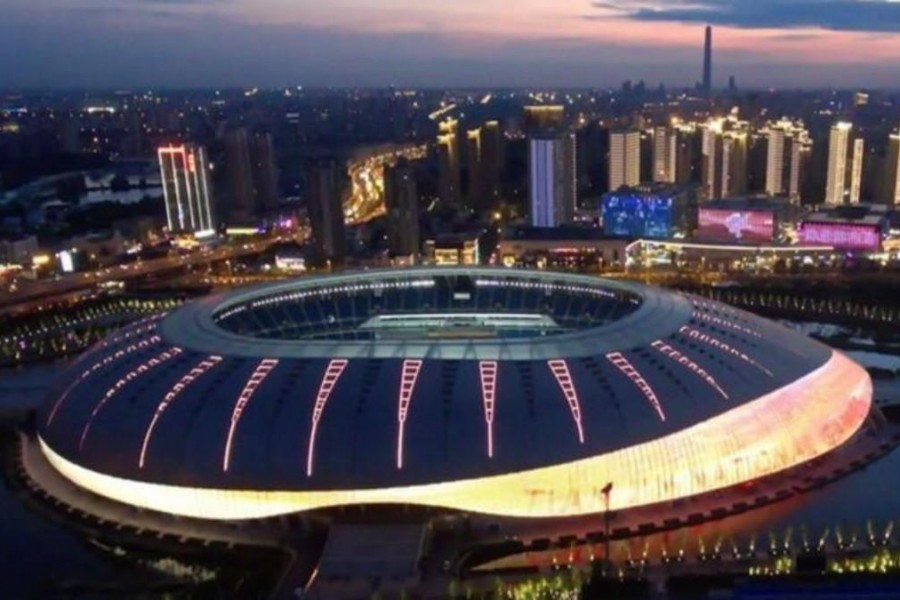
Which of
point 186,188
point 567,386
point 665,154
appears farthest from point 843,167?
point 567,386

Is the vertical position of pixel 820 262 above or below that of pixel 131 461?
below

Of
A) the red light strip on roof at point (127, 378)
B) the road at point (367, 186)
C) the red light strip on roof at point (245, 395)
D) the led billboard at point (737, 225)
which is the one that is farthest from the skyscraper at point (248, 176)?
the red light strip on roof at point (245, 395)

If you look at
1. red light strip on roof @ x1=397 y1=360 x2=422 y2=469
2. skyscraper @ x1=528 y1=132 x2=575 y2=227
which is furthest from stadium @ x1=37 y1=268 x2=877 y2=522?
skyscraper @ x1=528 y1=132 x2=575 y2=227

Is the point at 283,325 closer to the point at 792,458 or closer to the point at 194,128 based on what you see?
the point at 792,458

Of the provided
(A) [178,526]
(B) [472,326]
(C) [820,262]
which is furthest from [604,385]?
(C) [820,262]

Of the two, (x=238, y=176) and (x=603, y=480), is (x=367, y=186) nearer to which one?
(x=238, y=176)

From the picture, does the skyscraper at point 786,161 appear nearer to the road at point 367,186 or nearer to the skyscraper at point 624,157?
the skyscraper at point 624,157
